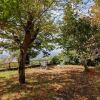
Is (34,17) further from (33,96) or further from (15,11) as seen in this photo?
(33,96)

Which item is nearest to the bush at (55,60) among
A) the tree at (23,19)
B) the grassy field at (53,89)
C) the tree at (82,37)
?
the tree at (82,37)

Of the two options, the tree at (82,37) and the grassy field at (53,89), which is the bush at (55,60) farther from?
the grassy field at (53,89)

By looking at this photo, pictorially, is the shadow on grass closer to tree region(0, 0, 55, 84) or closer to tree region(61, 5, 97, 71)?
tree region(0, 0, 55, 84)

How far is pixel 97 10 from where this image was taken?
80.8ft

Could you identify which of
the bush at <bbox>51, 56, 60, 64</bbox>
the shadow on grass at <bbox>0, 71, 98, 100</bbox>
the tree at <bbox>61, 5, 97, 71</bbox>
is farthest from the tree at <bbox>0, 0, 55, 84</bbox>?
the bush at <bbox>51, 56, 60, 64</bbox>

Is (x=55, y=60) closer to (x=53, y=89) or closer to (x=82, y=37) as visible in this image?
(x=82, y=37)

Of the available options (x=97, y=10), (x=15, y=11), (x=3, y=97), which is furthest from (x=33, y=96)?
(x=97, y=10)

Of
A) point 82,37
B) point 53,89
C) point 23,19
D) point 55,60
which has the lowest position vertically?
point 53,89

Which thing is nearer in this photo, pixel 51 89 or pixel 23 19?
pixel 51 89

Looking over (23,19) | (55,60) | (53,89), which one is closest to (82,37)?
(55,60)

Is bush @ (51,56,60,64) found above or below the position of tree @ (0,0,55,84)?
below

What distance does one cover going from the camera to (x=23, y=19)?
2025 cm

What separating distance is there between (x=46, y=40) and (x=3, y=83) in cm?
538

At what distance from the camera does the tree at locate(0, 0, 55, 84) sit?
16269 millimetres
